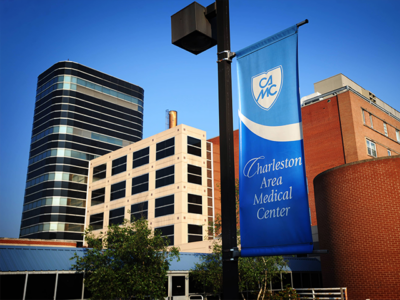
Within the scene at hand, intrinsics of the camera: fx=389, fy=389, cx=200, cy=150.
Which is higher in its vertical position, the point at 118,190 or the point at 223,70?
the point at 118,190

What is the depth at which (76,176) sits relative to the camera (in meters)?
72.8

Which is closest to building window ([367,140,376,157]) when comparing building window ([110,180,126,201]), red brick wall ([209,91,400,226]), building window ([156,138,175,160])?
red brick wall ([209,91,400,226])

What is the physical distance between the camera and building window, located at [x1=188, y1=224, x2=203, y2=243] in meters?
48.1

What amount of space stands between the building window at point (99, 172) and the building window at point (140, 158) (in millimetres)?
9421

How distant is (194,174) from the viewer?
50938mm

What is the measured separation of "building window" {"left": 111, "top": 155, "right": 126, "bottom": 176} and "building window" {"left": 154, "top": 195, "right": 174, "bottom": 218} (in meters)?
10.5

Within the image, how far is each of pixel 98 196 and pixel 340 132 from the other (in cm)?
3898

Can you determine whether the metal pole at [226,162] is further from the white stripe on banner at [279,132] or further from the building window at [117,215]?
the building window at [117,215]

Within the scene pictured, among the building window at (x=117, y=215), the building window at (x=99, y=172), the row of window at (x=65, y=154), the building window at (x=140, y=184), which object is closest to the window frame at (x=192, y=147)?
the building window at (x=140, y=184)

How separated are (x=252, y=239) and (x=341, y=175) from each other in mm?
23576

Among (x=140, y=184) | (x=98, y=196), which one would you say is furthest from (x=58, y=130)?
(x=140, y=184)

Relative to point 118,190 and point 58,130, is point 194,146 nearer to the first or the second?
point 118,190

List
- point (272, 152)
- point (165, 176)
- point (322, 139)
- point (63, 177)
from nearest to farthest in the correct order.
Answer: point (272, 152) < point (165, 176) < point (322, 139) < point (63, 177)

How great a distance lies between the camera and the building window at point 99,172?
2539 inches
